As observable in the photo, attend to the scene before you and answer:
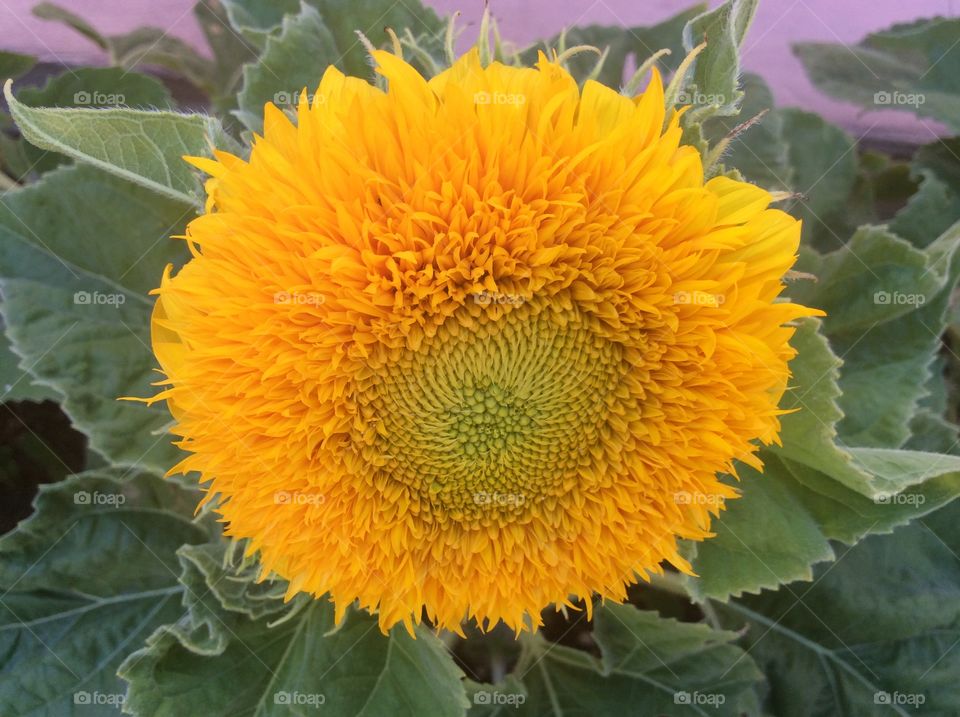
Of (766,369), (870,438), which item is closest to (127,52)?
(766,369)

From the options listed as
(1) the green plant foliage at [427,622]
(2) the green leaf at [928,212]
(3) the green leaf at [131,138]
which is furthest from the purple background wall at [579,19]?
(3) the green leaf at [131,138]

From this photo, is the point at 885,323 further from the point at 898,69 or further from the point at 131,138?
the point at 131,138

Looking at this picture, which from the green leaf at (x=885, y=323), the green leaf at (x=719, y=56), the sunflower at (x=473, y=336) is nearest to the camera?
the sunflower at (x=473, y=336)

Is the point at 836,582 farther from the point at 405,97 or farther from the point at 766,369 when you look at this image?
the point at 405,97

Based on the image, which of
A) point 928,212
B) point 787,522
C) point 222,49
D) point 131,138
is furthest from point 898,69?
point 131,138

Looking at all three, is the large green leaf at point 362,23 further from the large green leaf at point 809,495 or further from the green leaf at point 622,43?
the large green leaf at point 809,495
